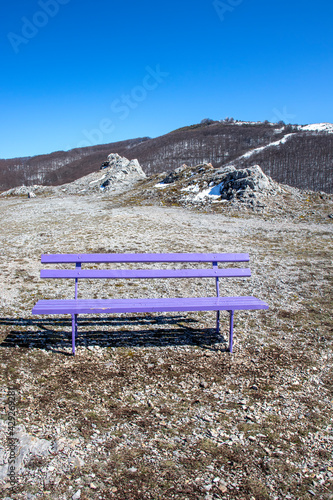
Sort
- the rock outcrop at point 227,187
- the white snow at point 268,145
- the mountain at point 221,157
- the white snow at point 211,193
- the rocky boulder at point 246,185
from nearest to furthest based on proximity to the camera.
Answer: the rock outcrop at point 227,187 → the rocky boulder at point 246,185 → the white snow at point 211,193 → the mountain at point 221,157 → the white snow at point 268,145

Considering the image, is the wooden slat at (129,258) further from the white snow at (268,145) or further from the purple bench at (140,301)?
the white snow at (268,145)

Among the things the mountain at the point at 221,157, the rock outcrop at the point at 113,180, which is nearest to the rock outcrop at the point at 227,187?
the rock outcrop at the point at 113,180

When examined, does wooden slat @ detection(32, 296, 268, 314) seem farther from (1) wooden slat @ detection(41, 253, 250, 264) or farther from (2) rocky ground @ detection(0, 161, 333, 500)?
(1) wooden slat @ detection(41, 253, 250, 264)

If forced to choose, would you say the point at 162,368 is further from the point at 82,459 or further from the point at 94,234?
the point at 94,234

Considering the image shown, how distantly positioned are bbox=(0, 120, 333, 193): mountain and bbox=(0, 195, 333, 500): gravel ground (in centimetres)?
9452

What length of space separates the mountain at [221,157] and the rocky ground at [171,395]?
9464 centimetres

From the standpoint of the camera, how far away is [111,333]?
6.21 m

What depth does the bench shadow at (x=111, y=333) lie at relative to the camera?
5758mm

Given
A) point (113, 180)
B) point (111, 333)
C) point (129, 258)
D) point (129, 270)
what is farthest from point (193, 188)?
point (111, 333)

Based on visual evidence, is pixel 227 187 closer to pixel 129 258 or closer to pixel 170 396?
pixel 129 258

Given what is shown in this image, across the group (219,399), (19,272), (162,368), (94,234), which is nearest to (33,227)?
(94,234)

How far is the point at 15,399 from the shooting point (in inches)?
164

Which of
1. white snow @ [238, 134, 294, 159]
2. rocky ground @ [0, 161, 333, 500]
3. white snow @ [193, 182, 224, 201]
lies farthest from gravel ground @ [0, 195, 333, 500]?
white snow @ [238, 134, 294, 159]

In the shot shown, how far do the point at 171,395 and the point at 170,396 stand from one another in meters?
0.03
